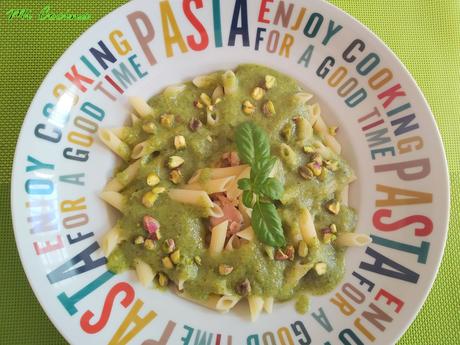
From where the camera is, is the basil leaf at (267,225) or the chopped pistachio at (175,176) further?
the chopped pistachio at (175,176)

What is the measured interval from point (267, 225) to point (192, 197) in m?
0.44

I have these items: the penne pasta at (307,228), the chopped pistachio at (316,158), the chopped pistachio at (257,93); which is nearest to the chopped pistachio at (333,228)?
the penne pasta at (307,228)

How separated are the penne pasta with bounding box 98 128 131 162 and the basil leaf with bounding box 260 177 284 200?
840 mm

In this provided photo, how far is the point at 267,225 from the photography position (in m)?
2.32

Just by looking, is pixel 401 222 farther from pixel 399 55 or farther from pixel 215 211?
pixel 399 55

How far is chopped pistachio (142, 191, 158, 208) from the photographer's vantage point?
7.91 ft

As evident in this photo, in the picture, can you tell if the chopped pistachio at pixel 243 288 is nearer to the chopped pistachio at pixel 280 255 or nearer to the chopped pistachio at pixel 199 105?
the chopped pistachio at pixel 280 255

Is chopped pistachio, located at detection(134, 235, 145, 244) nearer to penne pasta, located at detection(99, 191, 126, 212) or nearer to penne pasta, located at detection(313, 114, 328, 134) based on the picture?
penne pasta, located at detection(99, 191, 126, 212)

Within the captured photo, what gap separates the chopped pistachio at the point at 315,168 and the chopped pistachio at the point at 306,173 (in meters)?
0.02

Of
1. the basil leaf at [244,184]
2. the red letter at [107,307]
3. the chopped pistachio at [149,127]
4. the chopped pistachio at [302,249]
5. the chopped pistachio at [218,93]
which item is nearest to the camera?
the red letter at [107,307]

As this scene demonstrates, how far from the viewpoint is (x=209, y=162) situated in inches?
102

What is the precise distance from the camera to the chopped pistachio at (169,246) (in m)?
2.37

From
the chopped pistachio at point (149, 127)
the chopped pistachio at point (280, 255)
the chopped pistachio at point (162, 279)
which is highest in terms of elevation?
the chopped pistachio at point (149, 127)

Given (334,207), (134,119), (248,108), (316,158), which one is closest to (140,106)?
(134,119)
